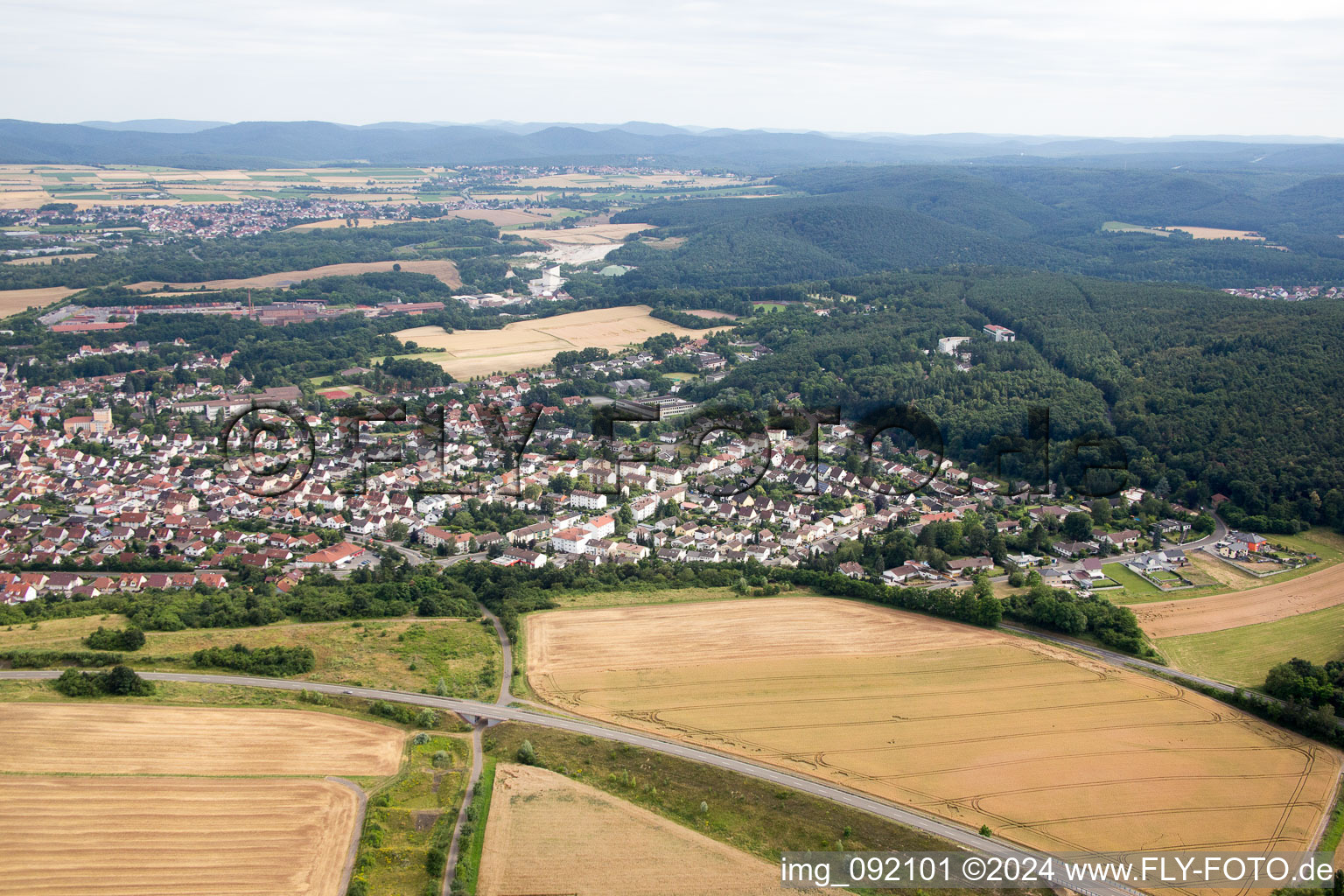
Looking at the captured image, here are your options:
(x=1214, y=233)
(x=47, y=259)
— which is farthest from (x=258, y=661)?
(x=1214, y=233)

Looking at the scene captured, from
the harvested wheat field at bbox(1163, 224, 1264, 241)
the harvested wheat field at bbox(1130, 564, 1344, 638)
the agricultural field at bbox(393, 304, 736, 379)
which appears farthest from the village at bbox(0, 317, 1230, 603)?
the harvested wheat field at bbox(1163, 224, 1264, 241)

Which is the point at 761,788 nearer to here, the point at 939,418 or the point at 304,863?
the point at 304,863

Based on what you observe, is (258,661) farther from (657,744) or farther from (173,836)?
(657,744)

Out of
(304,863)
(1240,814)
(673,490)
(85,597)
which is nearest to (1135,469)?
(673,490)

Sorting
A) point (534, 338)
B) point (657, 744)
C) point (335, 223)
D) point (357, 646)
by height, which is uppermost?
point (335, 223)

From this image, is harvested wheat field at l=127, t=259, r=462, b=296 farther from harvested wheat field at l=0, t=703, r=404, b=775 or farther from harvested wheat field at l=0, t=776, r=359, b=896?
harvested wheat field at l=0, t=776, r=359, b=896

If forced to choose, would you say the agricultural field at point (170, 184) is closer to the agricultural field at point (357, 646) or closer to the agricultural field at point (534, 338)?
the agricultural field at point (534, 338)
